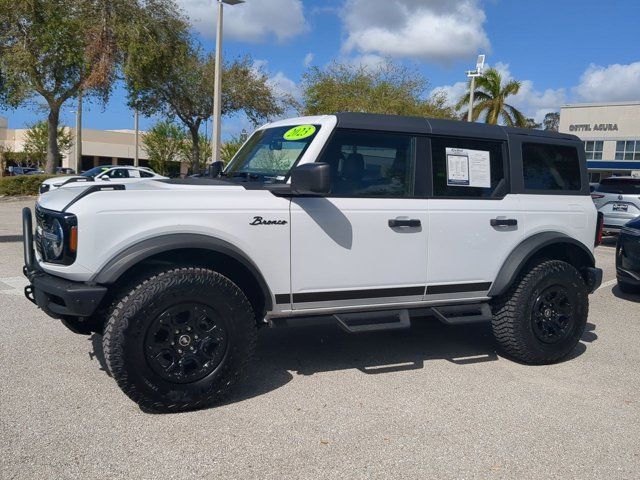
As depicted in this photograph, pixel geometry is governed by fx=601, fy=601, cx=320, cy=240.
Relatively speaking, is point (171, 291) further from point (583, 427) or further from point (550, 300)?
point (550, 300)

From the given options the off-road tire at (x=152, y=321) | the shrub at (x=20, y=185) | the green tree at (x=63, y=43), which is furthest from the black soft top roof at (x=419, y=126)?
the shrub at (x=20, y=185)

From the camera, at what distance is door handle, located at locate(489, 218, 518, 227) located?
4.96m

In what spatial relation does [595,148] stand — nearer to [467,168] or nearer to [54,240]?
[467,168]

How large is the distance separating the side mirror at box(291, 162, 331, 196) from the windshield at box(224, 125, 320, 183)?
1.49ft

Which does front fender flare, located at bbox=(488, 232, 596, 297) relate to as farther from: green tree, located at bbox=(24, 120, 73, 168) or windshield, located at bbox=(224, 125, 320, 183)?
green tree, located at bbox=(24, 120, 73, 168)

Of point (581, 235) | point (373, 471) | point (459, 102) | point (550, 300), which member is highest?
point (459, 102)

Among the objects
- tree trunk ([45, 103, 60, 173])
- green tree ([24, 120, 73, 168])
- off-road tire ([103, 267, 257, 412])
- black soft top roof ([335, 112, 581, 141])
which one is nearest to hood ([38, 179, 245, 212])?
off-road tire ([103, 267, 257, 412])

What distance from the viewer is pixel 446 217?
4.75m

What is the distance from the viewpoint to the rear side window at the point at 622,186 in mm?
13711

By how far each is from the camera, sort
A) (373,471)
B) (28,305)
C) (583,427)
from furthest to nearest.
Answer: (28,305) < (583,427) < (373,471)

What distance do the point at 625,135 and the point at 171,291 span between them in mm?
59646

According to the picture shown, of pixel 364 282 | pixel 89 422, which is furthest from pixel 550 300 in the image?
pixel 89 422

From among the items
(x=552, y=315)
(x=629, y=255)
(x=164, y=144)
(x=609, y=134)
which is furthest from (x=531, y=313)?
(x=609, y=134)

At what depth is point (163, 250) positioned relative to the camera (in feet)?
12.3
